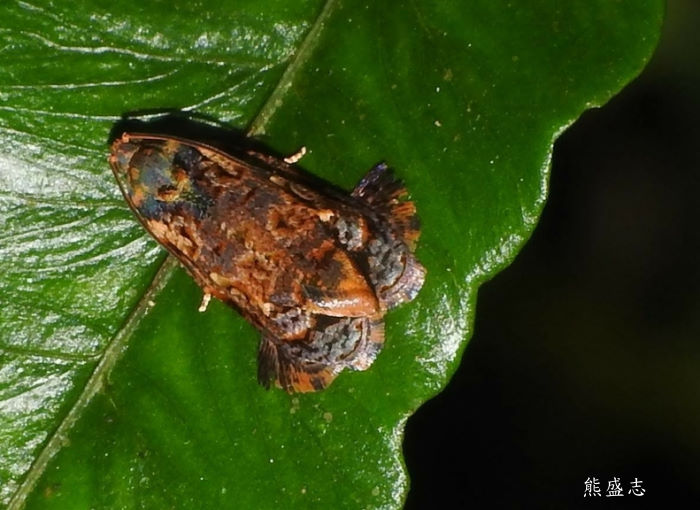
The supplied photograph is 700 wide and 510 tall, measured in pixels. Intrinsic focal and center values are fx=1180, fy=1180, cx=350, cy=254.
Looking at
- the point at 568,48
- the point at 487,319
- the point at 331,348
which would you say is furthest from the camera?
the point at 487,319

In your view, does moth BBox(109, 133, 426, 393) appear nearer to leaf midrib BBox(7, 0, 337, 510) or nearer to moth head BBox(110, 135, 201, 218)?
moth head BBox(110, 135, 201, 218)

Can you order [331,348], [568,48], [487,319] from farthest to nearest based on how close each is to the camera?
1. [487,319]
2. [331,348]
3. [568,48]

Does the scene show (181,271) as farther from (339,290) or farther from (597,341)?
(597,341)

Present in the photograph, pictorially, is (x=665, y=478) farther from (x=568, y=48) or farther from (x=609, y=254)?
(x=568, y=48)

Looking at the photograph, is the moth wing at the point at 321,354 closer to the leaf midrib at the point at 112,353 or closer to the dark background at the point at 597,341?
the leaf midrib at the point at 112,353

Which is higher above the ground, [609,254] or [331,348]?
[609,254]

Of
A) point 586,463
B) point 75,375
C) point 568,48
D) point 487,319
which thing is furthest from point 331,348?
point 586,463
